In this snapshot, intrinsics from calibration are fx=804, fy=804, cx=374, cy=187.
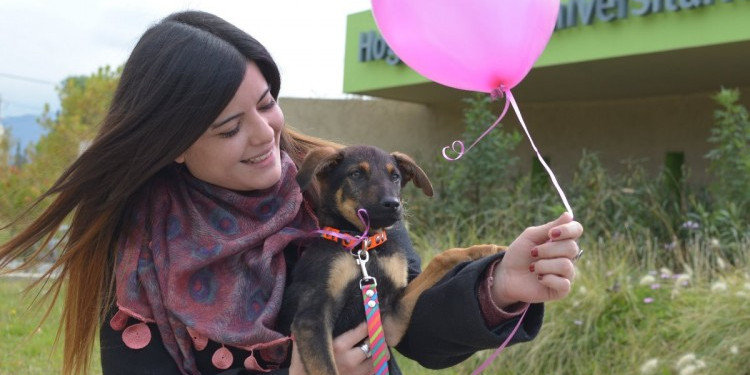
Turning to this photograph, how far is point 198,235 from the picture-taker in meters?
2.47

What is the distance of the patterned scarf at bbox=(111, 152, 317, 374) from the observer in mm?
2369

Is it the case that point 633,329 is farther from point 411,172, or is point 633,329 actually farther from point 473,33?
point 473,33

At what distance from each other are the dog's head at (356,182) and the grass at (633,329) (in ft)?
8.32

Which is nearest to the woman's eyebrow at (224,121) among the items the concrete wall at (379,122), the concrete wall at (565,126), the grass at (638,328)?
the grass at (638,328)

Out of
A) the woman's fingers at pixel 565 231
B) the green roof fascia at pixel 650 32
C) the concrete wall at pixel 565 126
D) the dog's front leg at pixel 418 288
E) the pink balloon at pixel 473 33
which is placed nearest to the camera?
the woman's fingers at pixel 565 231

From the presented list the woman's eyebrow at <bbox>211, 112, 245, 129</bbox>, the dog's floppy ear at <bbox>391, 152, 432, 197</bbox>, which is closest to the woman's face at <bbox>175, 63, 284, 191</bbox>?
the woman's eyebrow at <bbox>211, 112, 245, 129</bbox>

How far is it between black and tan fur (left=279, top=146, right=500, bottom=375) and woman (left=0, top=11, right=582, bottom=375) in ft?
0.22

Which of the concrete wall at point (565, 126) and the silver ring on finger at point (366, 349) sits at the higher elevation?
the concrete wall at point (565, 126)

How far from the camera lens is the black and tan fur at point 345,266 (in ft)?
7.84

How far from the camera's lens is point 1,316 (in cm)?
793

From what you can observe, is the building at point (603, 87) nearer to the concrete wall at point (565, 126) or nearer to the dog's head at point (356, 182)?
the concrete wall at point (565, 126)

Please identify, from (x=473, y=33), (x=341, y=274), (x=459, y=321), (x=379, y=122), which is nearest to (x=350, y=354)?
(x=341, y=274)

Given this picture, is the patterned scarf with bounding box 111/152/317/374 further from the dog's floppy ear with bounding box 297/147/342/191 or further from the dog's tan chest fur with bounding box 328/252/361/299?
the dog's tan chest fur with bounding box 328/252/361/299

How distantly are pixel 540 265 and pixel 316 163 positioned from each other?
3.10 ft
